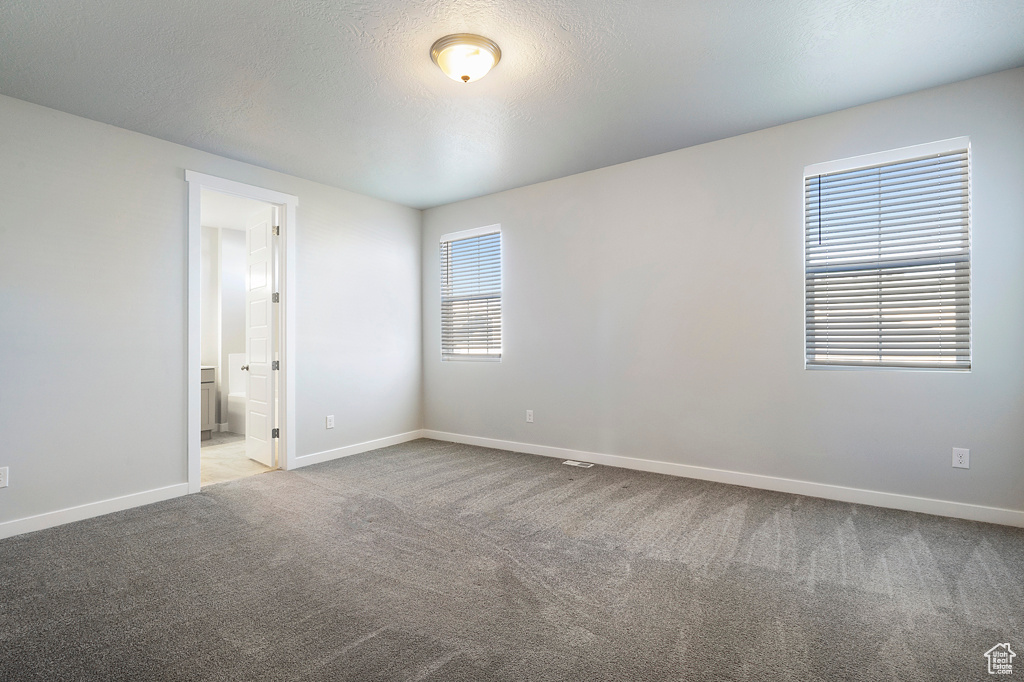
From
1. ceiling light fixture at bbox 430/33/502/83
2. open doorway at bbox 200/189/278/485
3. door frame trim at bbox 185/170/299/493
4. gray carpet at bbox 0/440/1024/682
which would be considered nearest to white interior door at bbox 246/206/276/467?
open doorway at bbox 200/189/278/485

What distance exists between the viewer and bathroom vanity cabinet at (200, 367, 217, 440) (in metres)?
5.89

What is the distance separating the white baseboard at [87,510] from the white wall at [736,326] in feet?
8.63

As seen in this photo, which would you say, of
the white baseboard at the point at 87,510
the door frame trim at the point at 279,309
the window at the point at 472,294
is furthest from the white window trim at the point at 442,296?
the white baseboard at the point at 87,510

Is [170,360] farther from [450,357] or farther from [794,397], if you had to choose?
[794,397]

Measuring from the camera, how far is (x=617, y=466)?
429 cm

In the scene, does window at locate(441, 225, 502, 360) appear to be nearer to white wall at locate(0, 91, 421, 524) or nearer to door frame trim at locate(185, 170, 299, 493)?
door frame trim at locate(185, 170, 299, 493)

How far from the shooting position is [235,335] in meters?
6.49

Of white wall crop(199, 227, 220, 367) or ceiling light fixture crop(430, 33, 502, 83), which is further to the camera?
white wall crop(199, 227, 220, 367)

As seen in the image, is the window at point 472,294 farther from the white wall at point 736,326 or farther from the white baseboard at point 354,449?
the white baseboard at point 354,449

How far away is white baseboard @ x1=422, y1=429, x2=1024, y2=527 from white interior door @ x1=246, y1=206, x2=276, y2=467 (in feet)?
7.53

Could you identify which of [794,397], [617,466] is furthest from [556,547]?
[794,397]

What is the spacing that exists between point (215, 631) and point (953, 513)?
13.0 ft

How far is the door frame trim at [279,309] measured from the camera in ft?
12.1

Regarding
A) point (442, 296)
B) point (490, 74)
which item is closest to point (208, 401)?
point (442, 296)
